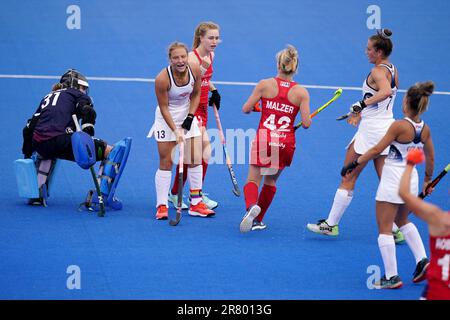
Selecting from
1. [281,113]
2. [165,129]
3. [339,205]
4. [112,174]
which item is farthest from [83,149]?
[339,205]

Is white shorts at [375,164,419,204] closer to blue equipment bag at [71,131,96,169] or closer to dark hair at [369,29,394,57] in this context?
dark hair at [369,29,394,57]

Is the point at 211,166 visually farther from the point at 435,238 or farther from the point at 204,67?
the point at 435,238

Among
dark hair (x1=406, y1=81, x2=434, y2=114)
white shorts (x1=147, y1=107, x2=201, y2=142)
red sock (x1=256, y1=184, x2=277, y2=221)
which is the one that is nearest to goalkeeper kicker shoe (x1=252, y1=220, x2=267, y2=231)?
red sock (x1=256, y1=184, x2=277, y2=221)

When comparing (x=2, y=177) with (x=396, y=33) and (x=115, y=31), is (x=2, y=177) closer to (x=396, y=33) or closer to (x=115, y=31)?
(x=115, y=31)

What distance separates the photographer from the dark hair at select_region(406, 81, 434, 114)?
9250 millimetres

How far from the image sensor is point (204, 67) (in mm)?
12086

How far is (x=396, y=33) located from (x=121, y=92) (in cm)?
580

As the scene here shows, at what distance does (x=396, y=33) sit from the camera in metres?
19.4

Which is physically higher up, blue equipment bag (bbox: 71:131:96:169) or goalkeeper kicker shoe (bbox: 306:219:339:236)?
blue equipment bag (bbox: 71:131:96:169)

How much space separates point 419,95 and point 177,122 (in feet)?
11.1

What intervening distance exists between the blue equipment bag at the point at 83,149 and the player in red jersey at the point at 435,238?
480cm

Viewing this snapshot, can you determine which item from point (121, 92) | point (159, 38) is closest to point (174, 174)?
point (121, 92)

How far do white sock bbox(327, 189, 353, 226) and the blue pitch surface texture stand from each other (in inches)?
8.7

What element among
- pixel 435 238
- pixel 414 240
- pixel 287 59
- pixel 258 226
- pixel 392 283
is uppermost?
pixel 287 59
